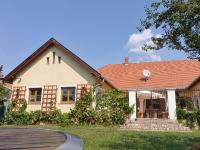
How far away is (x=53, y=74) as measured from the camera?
1100 inches

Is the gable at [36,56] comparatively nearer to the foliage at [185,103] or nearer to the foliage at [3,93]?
the foliage at [3,93]

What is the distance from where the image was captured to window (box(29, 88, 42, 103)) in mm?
27953

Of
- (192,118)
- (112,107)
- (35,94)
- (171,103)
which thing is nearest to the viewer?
(192,118)

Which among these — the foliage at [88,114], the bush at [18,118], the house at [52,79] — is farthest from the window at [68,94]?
the bush at [18,118]

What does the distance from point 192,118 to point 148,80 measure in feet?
29.5

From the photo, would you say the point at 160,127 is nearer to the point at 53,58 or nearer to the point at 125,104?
the point at 125,104

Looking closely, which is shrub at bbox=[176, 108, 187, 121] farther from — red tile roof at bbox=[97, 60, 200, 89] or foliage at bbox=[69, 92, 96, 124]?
foliage at bbox=[69, 92, 96, 124]

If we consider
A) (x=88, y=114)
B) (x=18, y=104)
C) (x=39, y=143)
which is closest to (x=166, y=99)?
(x=88, y=114)

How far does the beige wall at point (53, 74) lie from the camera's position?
26.9 meters

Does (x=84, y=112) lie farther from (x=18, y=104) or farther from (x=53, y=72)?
(x=18, y=104)

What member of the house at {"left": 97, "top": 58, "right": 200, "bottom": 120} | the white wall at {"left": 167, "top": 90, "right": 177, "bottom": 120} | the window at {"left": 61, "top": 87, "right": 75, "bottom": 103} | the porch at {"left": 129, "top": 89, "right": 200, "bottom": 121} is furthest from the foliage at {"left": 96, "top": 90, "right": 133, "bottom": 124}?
the white wall at {"left": 167, "top": 90, "right": 177, "bottom": 120}

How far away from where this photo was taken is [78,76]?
27.0 m

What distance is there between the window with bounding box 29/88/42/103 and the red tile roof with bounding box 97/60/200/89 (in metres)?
8.04

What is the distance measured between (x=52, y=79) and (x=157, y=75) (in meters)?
11.5
